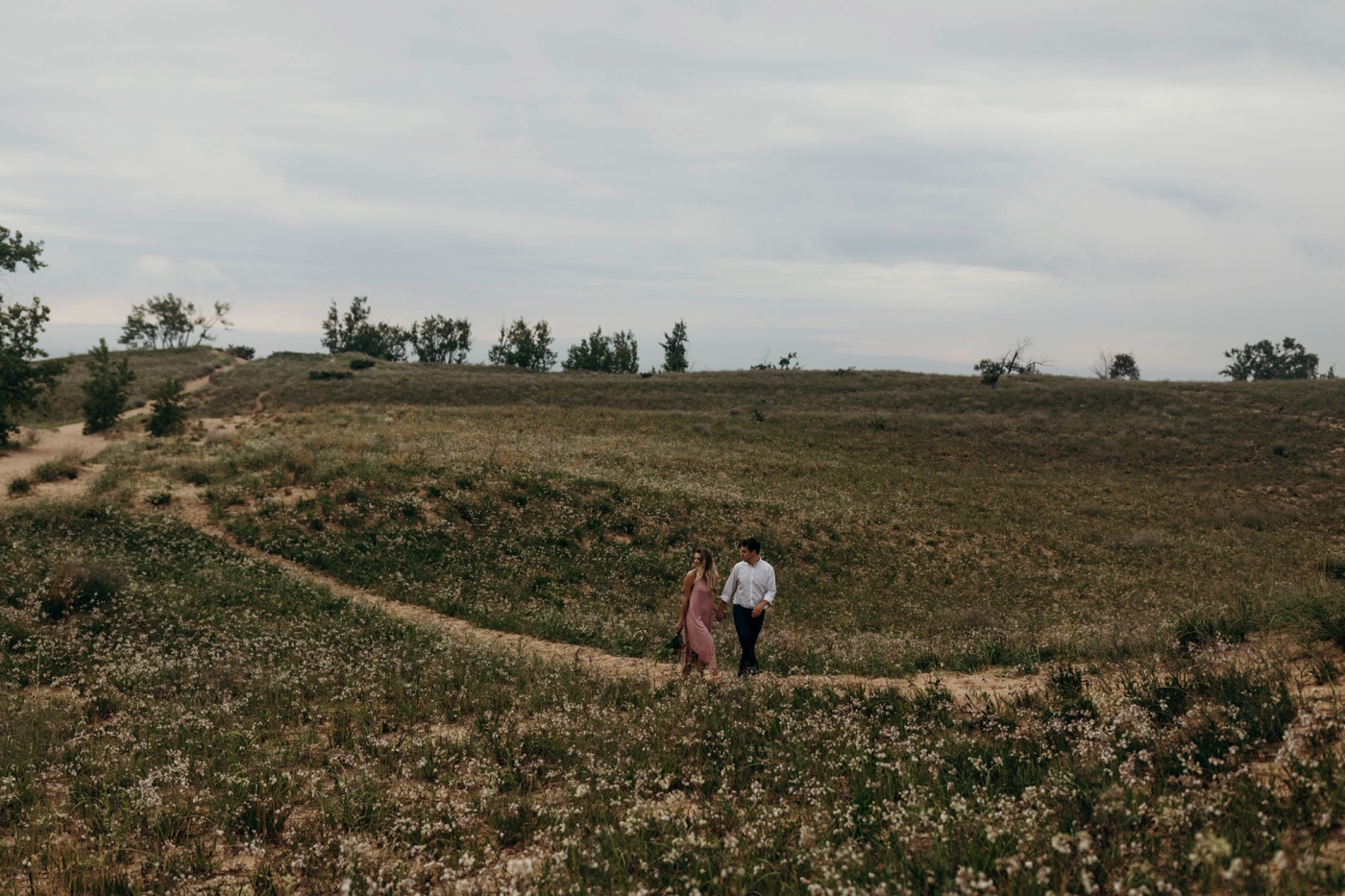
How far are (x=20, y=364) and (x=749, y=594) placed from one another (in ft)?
131

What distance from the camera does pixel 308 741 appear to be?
7820 mm

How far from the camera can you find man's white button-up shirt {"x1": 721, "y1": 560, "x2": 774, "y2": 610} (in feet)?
37.0

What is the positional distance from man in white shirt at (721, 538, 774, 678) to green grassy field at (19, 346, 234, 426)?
57556 mm

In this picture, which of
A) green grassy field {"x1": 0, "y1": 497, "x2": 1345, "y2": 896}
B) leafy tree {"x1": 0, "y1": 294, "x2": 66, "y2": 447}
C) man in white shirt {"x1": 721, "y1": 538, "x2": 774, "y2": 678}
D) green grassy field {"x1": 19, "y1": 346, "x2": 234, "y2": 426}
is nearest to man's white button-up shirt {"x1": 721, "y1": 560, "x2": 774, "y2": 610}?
man in white shirt {"x1": 721, "y1": 538, "x2": 774, "y2": 678}

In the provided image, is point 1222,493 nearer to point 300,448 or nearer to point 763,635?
point 763,635

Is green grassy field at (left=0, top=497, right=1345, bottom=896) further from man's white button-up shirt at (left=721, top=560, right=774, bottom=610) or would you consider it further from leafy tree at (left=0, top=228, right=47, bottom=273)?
leafy tree at (left=0, top=228, right=47, bottom=273)

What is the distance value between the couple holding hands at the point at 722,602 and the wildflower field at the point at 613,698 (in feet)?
4.13

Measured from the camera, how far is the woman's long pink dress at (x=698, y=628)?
11.2 m

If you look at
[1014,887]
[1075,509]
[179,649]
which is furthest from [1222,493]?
[179,649]

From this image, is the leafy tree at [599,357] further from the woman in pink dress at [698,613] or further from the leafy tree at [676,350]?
the woman in pink dress at [698,613]

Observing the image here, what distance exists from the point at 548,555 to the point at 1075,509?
26.0 m

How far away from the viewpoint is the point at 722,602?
452 inches

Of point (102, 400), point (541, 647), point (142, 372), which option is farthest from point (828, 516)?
point (142, 372)

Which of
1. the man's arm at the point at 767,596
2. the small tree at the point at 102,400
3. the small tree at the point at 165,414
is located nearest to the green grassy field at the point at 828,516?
the man's arm at the point at 767,596
